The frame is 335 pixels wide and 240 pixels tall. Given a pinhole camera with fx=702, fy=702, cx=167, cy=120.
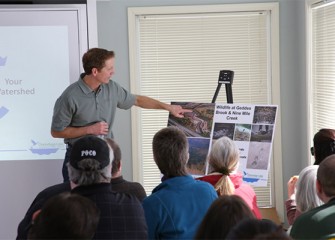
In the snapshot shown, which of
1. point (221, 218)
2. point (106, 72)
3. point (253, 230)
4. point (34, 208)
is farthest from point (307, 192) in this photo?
point (106, 72)

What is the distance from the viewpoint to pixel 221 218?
6.91 feet

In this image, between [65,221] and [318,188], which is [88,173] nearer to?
[65,221]

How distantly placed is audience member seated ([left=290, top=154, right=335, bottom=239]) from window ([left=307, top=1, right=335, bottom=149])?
2960 mm

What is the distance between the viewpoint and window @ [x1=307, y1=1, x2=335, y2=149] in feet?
20.0

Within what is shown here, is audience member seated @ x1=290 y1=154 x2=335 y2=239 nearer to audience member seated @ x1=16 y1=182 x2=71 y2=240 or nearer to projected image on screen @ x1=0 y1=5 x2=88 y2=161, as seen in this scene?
audience member seated @ x1=16 y1=182 x2=71 y2=240

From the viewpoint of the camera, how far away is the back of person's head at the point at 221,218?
2.08m

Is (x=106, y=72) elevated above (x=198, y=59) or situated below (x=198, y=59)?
below

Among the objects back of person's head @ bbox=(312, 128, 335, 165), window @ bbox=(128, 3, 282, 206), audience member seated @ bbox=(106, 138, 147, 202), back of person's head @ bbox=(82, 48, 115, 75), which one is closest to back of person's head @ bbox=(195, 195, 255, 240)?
audience member seated @ bbox=(106, 138, 147, 202)

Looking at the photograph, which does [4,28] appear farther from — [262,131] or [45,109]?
[262,131]

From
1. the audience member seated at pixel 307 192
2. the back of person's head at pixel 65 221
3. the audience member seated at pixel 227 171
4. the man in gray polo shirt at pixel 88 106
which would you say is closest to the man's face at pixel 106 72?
the man in gray polo shirt at pixel 88 106

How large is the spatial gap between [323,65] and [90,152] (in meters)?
3.73

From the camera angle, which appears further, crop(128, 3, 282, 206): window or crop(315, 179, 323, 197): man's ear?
crop(128, 3, 282, 206): window

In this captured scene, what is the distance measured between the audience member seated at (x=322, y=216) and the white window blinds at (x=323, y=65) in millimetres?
2959

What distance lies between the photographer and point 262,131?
5082 millimetres
